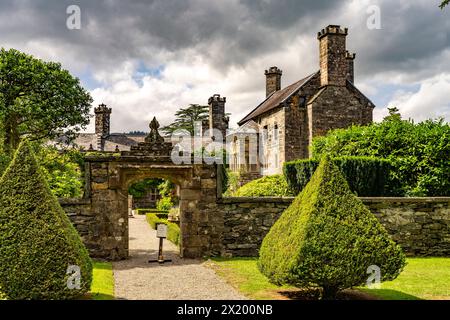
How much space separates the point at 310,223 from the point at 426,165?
11179mm

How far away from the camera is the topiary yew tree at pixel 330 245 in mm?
7758

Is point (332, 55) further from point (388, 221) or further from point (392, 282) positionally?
point (392, 282)

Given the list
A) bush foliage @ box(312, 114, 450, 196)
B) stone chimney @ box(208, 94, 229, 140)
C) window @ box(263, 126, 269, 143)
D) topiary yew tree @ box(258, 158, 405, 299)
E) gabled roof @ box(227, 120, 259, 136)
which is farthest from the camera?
gabled roof @ box(227, 120, 259, 136)

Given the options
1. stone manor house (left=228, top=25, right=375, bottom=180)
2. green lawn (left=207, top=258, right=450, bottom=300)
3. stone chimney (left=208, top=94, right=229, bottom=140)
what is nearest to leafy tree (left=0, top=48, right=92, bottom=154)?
green lawn (left=207, top=258, right=450, bottom=300)

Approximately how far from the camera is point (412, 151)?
17969 mm

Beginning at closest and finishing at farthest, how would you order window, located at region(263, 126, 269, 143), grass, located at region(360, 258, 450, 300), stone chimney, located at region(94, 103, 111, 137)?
grass, located at region(360, 258, 450, 300) → window, located at region(263, 126, 269, 143) → stone chimney, located at region(94, 103, 111, 137)

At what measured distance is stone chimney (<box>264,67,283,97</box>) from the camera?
138 feet

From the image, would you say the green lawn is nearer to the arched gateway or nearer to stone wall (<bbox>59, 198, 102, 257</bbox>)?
the arched gateway

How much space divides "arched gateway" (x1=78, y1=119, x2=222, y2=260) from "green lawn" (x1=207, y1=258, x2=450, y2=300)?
4.09 feet

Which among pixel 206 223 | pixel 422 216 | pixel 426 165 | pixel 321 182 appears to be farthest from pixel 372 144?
pixel 321 182

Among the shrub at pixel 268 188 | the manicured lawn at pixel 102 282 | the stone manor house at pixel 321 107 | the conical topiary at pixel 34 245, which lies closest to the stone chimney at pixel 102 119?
the stone manor house at pixel 321 107

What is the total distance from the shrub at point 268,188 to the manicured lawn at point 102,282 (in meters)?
10.5

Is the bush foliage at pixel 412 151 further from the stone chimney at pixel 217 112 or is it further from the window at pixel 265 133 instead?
the stone chimney at pixel 217 112

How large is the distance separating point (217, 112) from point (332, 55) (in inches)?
454
